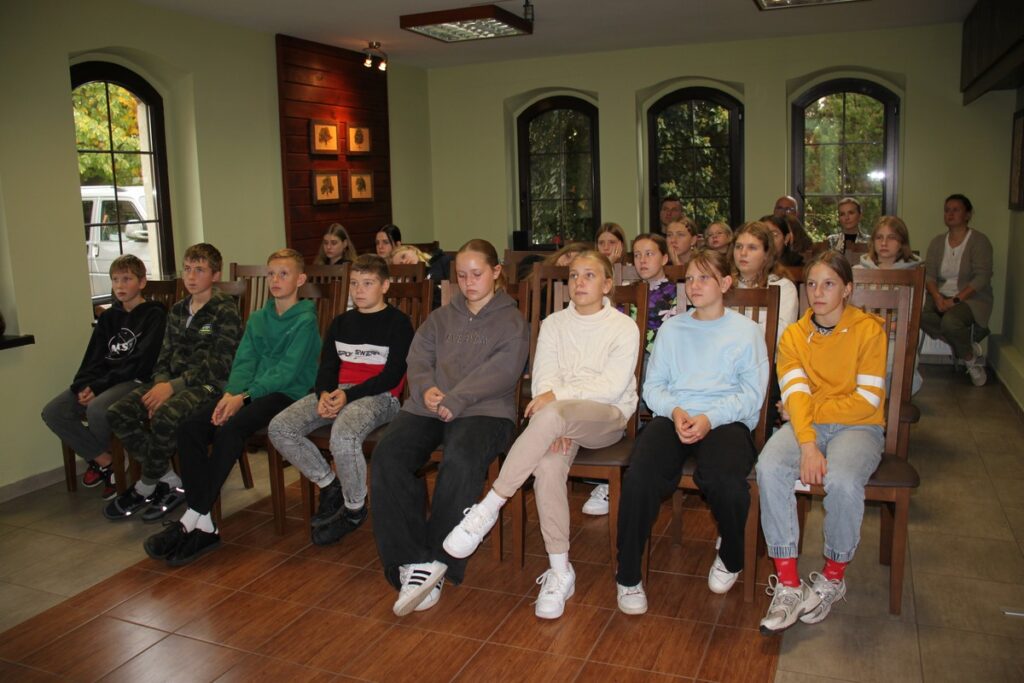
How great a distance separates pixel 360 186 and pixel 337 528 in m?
4.45

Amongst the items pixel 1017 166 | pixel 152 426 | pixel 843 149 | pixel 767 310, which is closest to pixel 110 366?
pixel 152 426

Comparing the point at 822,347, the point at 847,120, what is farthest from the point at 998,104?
the point at 822,347

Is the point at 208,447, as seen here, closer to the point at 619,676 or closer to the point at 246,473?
the point at 246,473

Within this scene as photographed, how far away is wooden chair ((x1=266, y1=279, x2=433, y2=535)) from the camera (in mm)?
3275

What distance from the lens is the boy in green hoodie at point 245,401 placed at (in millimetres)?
3283

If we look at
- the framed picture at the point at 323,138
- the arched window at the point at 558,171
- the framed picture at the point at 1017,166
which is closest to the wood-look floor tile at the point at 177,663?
the framed picture at the point at 323,138

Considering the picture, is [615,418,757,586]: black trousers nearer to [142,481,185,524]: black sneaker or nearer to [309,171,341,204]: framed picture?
[142,481,185,524]: black sneaker

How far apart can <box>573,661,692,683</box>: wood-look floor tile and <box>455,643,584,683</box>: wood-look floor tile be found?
3 centimetres

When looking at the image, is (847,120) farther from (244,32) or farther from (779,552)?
(779,552)

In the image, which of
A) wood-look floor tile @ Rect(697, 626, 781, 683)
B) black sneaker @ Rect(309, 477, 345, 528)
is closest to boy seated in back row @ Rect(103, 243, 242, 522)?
black sneaker @ Rect(309, 477, 345, 528)

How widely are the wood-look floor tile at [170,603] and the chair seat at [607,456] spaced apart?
130 centimetres

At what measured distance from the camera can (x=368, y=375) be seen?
3.45 metres

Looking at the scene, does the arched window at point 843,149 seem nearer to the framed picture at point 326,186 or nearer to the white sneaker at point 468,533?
the framed picture at point 326,186

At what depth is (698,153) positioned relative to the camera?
7.79 metres
